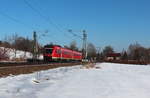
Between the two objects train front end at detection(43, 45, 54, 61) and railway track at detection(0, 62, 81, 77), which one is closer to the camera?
railway track at detection(0, 62, 81, 77)

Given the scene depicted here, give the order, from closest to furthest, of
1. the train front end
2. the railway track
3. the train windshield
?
the railway track, the train windshield, the train front end

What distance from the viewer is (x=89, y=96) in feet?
46.1

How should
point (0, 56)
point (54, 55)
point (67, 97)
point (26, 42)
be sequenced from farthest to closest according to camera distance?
point (26, 42) < point (0, 56) < point (54, 55) < point (67, 97)

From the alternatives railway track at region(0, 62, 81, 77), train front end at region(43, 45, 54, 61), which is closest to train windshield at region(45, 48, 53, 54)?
train front end at region(43, 45, 54, 61)

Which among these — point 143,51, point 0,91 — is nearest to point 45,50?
point 0,91

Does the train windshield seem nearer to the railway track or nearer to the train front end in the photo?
the train front end

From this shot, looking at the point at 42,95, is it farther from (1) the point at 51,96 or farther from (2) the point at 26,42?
(2) the point at 26,42

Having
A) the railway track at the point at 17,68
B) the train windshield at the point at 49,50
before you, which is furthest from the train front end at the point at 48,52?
the railway track at the point at 17,68

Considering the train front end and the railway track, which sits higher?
the train front end

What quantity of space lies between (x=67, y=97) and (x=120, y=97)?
2.57 meters

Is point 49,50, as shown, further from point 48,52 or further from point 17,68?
point 17,68

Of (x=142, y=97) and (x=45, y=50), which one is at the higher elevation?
(x=45, y=50)

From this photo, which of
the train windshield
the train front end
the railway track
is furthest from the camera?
the train front end

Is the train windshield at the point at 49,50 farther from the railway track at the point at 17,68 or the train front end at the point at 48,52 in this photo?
the railway track at the point at 17,68
